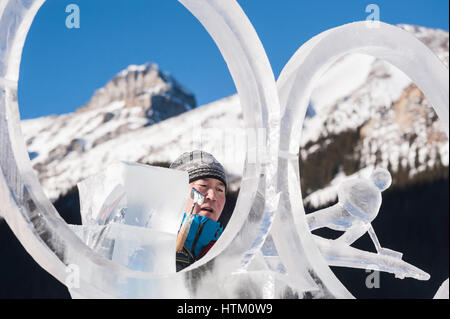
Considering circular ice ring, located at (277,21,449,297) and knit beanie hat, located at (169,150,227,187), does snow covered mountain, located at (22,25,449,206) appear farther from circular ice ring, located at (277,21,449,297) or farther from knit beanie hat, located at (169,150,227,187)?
circular ice ring, located at (277,21,449,297)

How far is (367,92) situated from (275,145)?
69.7 feet

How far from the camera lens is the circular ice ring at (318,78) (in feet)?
3.66

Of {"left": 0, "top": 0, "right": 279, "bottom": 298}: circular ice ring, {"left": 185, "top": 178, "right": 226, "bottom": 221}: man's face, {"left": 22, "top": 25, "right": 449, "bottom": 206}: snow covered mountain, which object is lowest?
{"left": 0, "top": 0, "right": 279, "bottom": 298}: circular ice ring

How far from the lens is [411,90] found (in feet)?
67.4

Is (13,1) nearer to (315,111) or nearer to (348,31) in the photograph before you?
(348,31)

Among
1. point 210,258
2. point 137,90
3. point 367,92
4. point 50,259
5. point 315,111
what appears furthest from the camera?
point 137,90

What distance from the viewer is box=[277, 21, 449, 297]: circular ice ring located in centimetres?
112

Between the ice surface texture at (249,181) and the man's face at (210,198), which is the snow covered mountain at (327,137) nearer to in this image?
the man's face at (210,198)

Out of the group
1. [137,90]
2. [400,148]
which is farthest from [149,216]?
[137,90]

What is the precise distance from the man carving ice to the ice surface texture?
1.81 ft

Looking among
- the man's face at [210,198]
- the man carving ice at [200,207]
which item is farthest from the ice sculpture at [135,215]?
the man's face at [210,198]

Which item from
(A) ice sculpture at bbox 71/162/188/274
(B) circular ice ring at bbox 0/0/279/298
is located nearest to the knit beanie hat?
(A) ice sculpture at bbox 71/162/188/274

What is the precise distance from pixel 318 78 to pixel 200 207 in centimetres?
87

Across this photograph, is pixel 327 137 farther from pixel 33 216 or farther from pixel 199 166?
pixel 33 216
